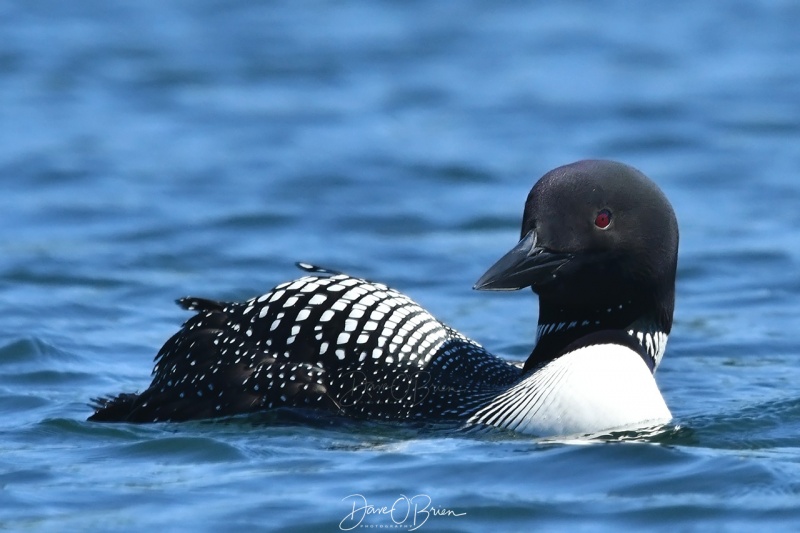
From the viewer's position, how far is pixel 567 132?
11.7m

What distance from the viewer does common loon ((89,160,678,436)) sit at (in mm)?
5266

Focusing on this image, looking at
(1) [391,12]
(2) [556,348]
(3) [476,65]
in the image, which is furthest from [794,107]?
(2) [556,348]

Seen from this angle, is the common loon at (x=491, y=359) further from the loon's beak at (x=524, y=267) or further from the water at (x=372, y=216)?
the water at (x=372, y=216)

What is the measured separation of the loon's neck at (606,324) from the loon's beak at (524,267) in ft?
0.85

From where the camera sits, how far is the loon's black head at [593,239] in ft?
17.3

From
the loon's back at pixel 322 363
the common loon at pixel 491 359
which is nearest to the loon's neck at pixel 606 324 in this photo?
the common loon at pixel 491 359

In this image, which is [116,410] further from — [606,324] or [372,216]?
[372,216]

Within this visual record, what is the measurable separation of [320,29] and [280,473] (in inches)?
408

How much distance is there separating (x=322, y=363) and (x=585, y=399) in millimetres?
954

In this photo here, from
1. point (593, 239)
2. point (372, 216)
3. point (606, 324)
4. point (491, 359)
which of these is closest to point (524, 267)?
point (593, 239)

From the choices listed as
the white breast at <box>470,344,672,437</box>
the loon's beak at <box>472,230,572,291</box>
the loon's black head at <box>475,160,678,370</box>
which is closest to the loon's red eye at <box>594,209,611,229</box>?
the loon's black head at <box>475,160,678,370</box>

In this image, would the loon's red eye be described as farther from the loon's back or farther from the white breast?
the loon's back

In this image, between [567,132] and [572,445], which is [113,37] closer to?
[567,132]

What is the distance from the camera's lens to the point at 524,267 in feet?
17.2
